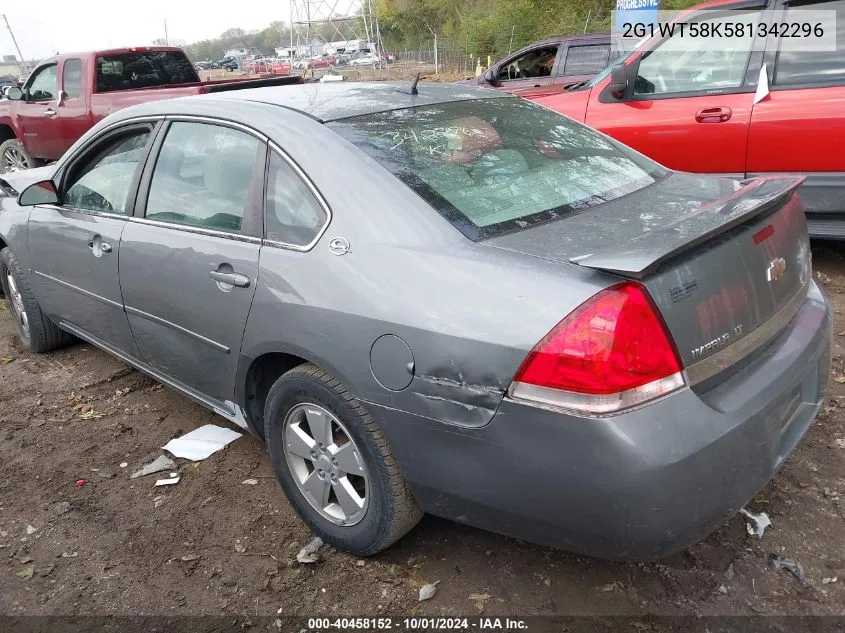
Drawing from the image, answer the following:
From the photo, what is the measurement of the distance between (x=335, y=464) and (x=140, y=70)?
28.5ft

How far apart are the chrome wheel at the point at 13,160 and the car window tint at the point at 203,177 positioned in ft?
30.3

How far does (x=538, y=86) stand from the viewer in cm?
995

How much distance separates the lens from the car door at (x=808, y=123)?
14.7 feet

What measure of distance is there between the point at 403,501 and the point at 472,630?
464mm

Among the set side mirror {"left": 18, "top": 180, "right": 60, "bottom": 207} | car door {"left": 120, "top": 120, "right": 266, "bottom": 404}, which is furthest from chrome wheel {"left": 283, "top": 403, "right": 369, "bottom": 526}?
side mirror {"left": 18, "top": 180, "right": 60, "bottom": 207}

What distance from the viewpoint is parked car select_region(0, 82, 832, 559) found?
1852 mm

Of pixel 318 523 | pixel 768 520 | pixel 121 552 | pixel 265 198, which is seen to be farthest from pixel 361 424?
pixel 768 520

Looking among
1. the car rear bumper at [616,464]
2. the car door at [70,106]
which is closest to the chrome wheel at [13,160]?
the car door at [70,106]

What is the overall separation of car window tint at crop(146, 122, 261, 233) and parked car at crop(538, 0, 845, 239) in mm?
3400

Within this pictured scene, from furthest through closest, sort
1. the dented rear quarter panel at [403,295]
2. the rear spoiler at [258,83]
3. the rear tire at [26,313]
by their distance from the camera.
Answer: the rear spoiler at [258,83] → the rear tire at [26,313] → the dented rear quarter panel at [403,295]

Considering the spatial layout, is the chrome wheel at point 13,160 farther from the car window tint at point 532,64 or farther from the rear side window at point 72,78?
the car window tint at point 532,64

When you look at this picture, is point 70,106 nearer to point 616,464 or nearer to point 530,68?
point 530,68

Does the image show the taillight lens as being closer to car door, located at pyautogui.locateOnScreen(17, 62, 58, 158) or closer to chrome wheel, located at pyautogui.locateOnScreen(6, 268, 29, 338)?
chrome wheel, located at pyautogui.locateOnScreen(6, 268, 29, 338)

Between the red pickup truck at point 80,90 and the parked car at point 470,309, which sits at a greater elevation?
the red pickup truck at point 80,90
